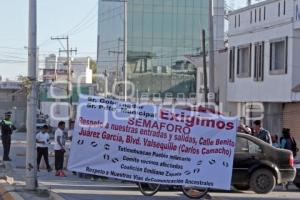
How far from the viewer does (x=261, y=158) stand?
18.1 meters

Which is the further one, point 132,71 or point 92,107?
point 132,71

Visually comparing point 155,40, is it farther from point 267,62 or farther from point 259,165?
point 259,165

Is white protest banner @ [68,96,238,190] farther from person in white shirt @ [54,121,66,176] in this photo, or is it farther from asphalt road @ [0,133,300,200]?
person in white shirt @ [54,121,66,176]

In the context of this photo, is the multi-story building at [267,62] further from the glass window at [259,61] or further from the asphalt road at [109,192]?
the asphalt road at [109,192]

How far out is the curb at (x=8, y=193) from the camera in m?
14.5

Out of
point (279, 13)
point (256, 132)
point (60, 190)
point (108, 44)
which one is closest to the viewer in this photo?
point (60, 190)

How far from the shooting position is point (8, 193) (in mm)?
15273

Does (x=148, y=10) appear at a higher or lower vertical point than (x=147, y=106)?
higher

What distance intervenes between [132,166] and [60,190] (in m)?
2.71

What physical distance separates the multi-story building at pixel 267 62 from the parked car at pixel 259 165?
47.3 ft

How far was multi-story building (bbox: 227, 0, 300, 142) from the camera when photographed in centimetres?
3275

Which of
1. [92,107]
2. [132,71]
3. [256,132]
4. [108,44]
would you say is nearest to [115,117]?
[92,107]

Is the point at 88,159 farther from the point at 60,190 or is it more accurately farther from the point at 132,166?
the point at 60,190

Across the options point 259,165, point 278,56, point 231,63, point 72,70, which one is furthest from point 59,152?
point 72,70
